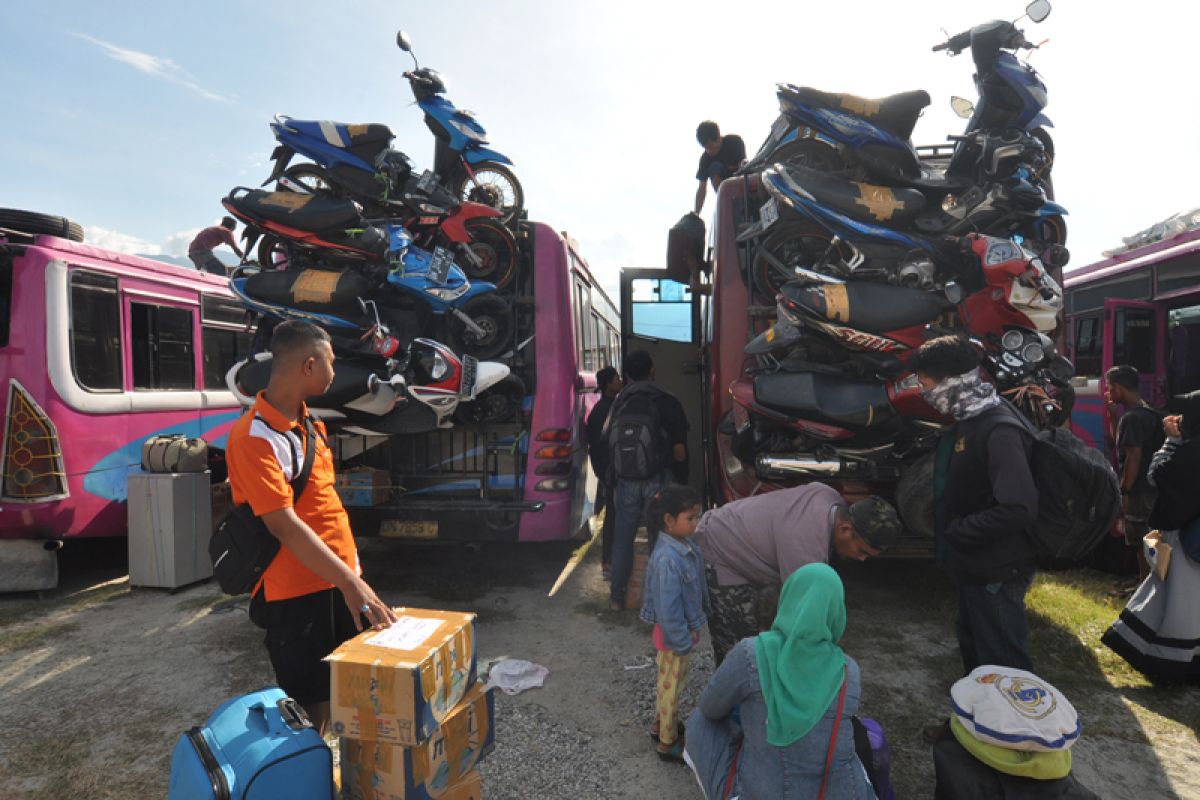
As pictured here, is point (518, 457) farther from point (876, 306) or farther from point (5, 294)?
point (5, 294)

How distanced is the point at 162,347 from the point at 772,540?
20.3ft

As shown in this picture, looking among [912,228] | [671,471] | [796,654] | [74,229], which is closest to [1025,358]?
[912,228]

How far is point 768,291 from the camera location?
514 centimetres

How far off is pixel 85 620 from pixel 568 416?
3.85 meters

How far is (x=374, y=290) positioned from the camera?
17.0ft

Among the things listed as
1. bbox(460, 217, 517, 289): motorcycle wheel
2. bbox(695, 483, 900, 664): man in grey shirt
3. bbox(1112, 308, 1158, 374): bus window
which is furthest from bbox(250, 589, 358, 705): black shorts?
bbox(1112, 308, 1158, 374): bus window

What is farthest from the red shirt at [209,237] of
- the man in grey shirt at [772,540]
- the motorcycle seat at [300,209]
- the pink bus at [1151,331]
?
the pink bus at [1151,331]

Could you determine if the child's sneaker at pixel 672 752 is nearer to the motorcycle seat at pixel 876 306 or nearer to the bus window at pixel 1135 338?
the motorcycle seat at pixel 876 306

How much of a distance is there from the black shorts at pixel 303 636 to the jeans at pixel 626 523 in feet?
9.12

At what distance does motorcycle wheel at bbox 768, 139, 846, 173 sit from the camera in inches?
201

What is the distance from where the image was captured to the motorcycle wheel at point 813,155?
5.11m

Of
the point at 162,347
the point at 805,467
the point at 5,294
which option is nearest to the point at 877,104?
the point at 805,467

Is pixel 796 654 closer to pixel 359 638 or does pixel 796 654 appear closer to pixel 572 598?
pixel 359 638

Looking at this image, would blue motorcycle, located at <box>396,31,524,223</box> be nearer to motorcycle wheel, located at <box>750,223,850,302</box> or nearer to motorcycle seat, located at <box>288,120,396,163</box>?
motorcycle seat, located at <box>288,120,396,163</box>
